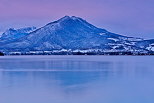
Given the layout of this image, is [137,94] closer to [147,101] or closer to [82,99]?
[147,101]

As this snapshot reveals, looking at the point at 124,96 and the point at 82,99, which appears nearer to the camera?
the point at 82,99

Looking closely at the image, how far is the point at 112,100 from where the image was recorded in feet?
43.1

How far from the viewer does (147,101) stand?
500 inches

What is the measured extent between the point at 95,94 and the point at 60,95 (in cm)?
203

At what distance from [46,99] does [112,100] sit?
3.39 meters

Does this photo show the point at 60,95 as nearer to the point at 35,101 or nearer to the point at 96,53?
the point at 35,101

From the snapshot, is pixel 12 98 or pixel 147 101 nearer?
pixel 147 101

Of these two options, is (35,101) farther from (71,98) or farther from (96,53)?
(96,53)

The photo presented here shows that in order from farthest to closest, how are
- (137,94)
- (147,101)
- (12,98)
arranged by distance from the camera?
1. (137,94)
2. (12,98)
3. (147,101)

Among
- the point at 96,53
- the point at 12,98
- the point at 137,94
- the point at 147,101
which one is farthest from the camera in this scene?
the point at 96,53

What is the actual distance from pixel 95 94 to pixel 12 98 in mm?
4602

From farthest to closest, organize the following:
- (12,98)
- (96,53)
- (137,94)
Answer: (96,53) → (137,94) → (12,98)

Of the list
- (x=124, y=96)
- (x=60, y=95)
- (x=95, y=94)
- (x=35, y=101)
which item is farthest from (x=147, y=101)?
(x=35, y=101)

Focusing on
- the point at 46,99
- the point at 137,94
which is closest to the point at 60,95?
the point at 46,99
